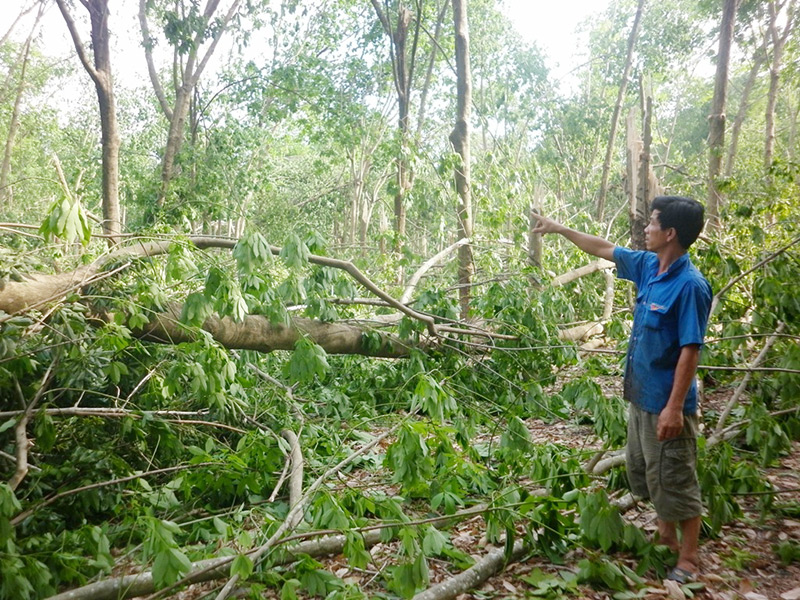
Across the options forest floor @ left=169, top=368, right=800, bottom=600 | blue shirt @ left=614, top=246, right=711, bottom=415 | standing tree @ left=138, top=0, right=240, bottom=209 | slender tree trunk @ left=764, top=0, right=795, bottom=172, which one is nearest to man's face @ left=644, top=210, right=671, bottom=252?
blue shirt @ left=614, top=246, right=711, bottom=415

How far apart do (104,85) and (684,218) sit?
6789mm

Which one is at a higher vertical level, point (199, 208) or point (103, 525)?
point (199, 208)

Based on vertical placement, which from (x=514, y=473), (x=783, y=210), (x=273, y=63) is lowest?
(x=514, y=473)

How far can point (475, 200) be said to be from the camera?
8656mm

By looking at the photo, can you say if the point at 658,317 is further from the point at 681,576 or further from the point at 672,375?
the point at 681,576

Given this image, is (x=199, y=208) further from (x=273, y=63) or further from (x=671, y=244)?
(x=671, y=244)

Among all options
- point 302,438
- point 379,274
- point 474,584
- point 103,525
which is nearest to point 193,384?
point 103,525

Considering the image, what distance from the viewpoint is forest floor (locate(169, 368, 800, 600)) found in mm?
2641

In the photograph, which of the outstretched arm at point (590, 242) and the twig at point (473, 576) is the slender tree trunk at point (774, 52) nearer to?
the outstretched arm at point (590, 242)

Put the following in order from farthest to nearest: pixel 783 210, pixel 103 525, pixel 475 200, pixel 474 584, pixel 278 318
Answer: pixel 475 200, pixel 783 210, pixel 278 318, pixel 103 525, pixel 474 584

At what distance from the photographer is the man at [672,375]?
8.56 feet

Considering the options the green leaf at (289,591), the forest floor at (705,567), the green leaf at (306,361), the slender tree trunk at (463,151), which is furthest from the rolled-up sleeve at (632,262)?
the slender tree trunk at (463,151)

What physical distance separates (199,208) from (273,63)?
6.96 metres

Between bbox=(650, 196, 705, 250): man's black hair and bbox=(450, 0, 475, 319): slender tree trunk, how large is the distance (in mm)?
4223
